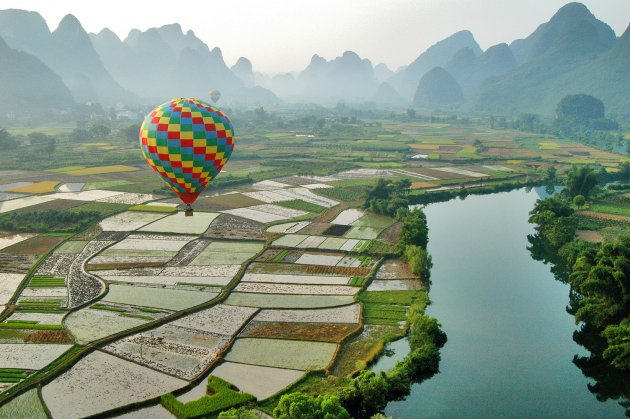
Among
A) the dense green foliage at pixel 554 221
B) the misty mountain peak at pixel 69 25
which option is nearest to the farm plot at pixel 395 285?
the dense green foliage at pixel 554 221

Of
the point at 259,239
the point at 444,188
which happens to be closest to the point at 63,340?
the point at 259,239

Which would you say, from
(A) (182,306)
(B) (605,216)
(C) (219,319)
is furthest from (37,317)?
(B) (605,216)

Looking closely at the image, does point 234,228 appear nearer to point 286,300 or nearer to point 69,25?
point 286,300

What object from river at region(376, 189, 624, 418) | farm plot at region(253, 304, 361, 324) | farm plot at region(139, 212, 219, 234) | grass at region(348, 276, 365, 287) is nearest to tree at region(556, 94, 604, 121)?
river at region(376, 189, 624, 418)

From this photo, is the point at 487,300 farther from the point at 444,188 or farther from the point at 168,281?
the point at 444,188

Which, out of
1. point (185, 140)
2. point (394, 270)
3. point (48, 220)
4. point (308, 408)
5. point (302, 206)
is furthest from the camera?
point (302, 206)
